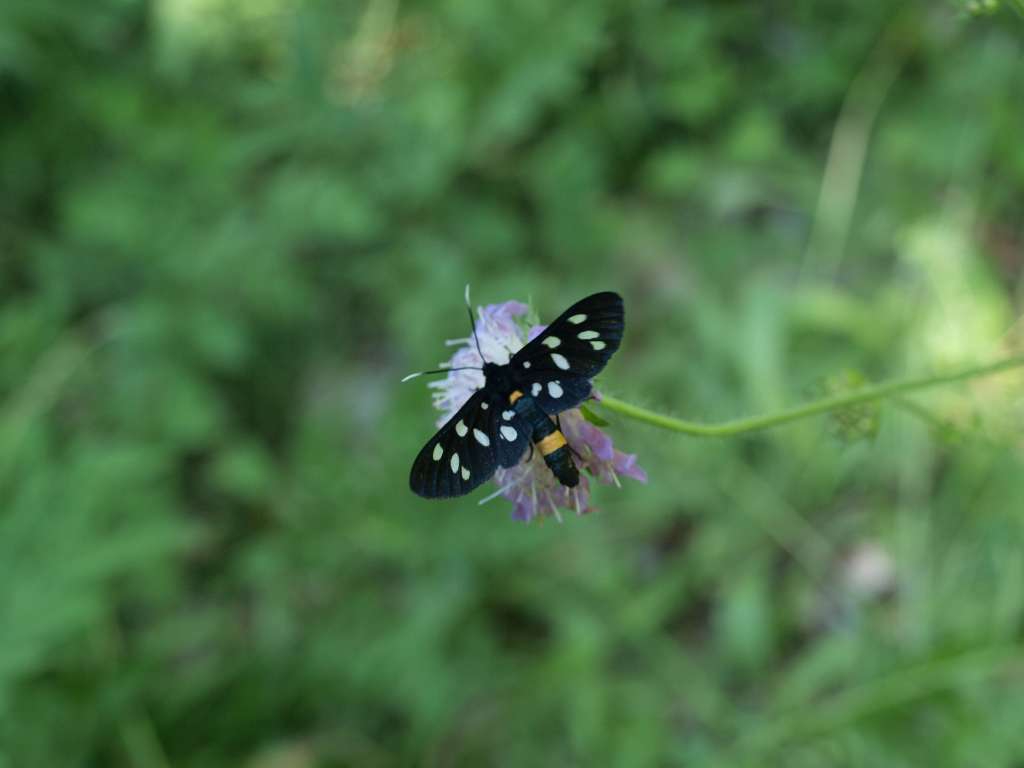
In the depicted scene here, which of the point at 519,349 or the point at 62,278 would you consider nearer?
the point at 519,349

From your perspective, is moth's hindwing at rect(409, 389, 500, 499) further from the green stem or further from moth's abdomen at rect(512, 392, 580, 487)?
the green stem

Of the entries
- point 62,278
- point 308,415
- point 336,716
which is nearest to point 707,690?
point 336,716

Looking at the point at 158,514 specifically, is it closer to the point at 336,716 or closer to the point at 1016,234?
the point at 336,716

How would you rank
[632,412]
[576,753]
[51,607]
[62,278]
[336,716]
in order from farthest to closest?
[62,278] < [336,716] < [576,753] < [51,607] < [632,412]

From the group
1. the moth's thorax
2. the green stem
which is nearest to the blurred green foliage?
the green stem

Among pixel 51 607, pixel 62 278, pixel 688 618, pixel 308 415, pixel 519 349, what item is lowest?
pixel 519 349
